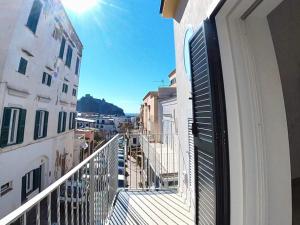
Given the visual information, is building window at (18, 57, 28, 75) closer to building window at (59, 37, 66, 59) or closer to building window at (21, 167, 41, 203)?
building window at (21, 167, 41, 203)

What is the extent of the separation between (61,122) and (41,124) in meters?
3.00

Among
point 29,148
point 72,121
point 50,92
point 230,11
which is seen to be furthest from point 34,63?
point 230,11

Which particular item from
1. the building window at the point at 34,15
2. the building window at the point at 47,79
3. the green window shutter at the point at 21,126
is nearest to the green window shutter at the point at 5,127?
the green window shutter at the point at 21,126

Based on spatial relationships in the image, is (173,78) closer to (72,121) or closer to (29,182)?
(72,121)

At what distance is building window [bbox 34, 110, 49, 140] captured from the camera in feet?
34.8

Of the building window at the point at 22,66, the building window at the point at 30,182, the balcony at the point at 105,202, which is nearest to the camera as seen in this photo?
the balcony at the point at 105,202

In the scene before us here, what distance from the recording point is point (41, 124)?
11234 mm

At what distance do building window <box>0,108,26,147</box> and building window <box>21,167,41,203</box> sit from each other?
1707mm

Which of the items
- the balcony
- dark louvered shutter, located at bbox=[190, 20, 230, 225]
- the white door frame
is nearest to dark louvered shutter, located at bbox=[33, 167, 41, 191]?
the balcony

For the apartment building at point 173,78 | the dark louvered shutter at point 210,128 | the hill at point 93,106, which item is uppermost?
the hill at point 93,106

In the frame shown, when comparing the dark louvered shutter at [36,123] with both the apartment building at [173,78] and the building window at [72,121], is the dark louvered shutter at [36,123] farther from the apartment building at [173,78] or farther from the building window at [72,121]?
the apartment building at [173,78]

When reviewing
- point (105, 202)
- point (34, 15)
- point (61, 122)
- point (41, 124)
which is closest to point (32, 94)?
point (41, 124)

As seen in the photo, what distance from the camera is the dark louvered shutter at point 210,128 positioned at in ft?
4.76

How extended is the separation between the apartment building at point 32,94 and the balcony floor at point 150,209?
5912mm
